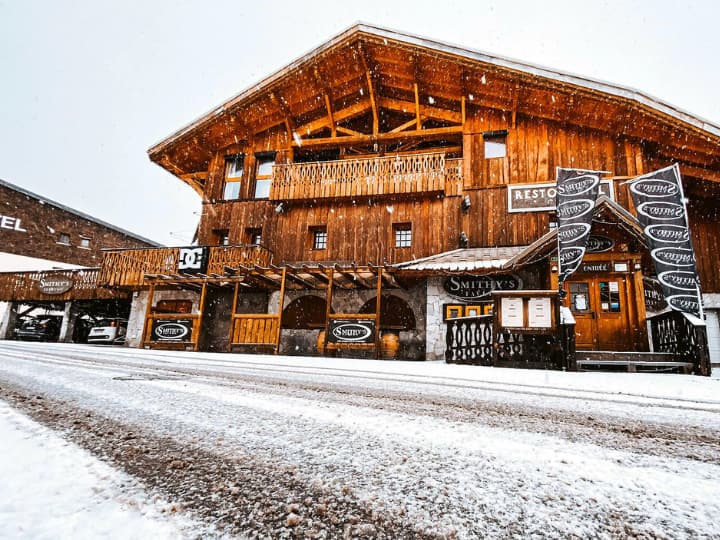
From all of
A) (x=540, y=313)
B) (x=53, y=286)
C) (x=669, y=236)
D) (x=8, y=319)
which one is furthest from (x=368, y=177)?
(x=8, y=319)

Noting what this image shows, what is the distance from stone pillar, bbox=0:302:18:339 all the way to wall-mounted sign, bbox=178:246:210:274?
49.7 ft

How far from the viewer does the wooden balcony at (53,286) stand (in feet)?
61.5

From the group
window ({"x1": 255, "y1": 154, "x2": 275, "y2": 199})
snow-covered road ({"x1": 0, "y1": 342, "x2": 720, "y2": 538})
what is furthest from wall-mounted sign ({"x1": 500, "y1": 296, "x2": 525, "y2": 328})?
window ({"x1": 255, "y1": 154, "x2": 275, "y2": 199})

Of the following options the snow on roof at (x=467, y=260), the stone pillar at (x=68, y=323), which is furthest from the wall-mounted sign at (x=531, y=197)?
the stone pillar at (x=68, y=323)

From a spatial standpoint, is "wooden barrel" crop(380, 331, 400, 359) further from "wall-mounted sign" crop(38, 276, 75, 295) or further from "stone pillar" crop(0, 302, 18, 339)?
"stone pillar" crop(0, 302, 18, 339)

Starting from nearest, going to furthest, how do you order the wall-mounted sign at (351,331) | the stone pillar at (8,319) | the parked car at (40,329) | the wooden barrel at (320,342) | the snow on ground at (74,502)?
the snow on ground at (74,502) < the wall-mounted sign at (351,331) < the wooden barrel at (320,342) < the parked car at (40,329) < the stone pillar at (8,319)

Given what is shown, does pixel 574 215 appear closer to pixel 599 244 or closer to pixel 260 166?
pixel 599 244

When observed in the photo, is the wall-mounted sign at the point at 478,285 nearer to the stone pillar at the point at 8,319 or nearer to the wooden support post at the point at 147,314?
the wooden support post at the point at 147,314

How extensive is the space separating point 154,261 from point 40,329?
11.2 m

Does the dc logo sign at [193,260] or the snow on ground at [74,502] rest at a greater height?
the dc logo sign at [193,260]

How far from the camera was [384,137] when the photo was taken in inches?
549

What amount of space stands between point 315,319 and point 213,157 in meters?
8.58

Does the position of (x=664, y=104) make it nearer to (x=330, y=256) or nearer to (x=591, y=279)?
(x=591, y=279)

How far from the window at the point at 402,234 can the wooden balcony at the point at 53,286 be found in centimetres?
1326
